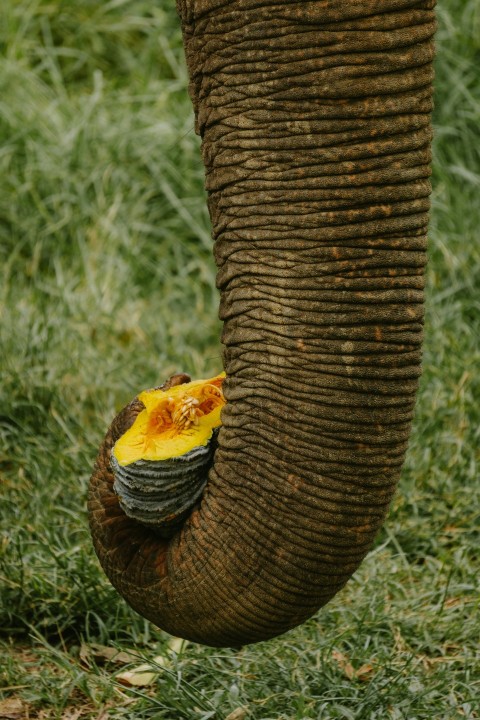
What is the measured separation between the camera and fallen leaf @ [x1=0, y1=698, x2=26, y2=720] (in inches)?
121

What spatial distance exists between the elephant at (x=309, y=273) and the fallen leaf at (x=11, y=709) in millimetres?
965

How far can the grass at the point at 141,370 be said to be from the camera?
3139 mm

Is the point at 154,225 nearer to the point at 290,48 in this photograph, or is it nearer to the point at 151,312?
the point at 151,312

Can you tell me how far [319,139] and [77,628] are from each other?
6.17 feet

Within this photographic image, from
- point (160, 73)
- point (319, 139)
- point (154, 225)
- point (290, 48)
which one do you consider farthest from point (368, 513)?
point (160, 73)

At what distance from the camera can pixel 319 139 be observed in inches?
83.4

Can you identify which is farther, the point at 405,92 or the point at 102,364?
the point at 102,364

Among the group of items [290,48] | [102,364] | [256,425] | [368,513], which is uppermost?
[290,48]

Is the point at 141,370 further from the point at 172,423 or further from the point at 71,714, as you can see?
the point at 172,423

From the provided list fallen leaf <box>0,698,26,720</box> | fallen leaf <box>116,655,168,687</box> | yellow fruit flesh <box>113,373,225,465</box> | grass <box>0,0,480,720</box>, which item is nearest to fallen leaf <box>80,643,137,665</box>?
grass <box>0,0,480,720</box>

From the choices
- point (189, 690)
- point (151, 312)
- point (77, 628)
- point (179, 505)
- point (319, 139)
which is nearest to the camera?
point (319, 139)

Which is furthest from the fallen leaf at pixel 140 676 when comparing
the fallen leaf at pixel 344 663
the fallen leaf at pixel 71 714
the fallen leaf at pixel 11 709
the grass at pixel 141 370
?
the fallen leaf at pixel 344 663

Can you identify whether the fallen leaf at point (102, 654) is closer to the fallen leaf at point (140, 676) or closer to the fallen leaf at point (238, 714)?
the fallen leaf at point (140, 676)

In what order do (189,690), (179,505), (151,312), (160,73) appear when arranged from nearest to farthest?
(179,505) < (189,690) < (151,312) < (160,73)
